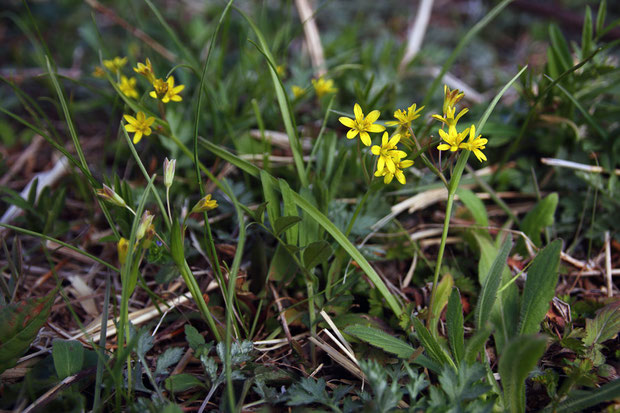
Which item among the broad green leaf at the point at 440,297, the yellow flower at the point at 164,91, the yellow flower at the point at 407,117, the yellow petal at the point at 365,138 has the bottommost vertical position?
the broad green leaf at the point at 440,297

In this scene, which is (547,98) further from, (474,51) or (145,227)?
(145,227)

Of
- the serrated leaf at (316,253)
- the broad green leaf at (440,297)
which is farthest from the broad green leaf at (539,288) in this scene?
the serrated leaf at (316,253)

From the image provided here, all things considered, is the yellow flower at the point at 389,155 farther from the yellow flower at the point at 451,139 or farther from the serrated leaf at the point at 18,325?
the serrated leaf at the point at 18,325

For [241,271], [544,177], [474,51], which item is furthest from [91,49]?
[544,177]

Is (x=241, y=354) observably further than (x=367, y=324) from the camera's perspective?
No

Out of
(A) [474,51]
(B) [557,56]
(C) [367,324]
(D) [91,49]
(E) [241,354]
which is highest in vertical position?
(D) [91,49]

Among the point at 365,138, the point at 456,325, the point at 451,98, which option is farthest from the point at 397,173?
the point at 456,325
